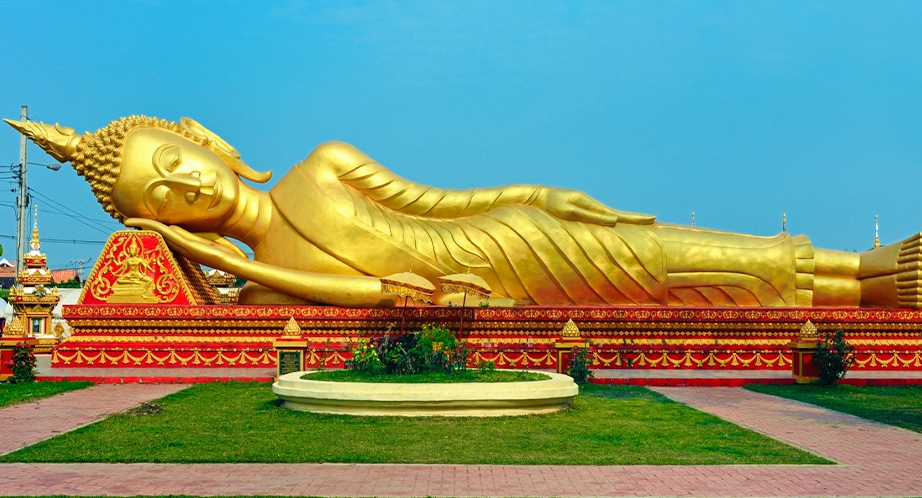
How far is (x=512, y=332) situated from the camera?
59.6 feet

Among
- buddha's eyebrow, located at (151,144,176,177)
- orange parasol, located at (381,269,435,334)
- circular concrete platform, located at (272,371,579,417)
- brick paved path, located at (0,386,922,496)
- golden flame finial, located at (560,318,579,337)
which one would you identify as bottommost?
brick paved path, located at (0,386,922,496)

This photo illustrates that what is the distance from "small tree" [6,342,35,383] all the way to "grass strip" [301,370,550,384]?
5.74m

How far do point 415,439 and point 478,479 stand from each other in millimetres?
1905

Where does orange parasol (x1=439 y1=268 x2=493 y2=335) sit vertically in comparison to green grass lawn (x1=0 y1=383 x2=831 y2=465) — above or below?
above

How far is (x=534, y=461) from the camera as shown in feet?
28.1

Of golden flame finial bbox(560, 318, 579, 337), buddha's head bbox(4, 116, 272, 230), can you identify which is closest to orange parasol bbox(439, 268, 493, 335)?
golden flame finial bbox(560, 318, 579, 337)

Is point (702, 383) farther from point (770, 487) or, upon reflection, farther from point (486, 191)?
point (770, 487)

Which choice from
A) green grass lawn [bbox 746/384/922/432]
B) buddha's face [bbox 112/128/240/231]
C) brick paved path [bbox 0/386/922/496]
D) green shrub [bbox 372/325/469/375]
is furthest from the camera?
buddha's face [bbox 112/128/240/231]

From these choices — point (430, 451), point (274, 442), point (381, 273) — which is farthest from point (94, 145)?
point (430, 451)

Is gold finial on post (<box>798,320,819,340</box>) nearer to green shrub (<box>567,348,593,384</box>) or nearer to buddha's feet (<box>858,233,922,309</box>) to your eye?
buddha's feet (<box>858,233,922,309</box>)

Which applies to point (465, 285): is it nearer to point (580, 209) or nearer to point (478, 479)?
point (580, 209)

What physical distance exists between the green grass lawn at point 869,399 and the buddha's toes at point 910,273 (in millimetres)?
3433

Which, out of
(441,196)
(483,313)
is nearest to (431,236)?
(441,196)

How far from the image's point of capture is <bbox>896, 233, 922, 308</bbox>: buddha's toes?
18.2 metres
